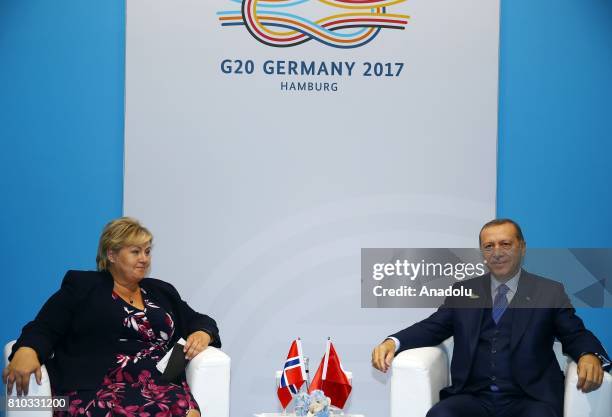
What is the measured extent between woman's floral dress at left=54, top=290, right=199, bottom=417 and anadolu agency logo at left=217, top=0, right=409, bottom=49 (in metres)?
1.82

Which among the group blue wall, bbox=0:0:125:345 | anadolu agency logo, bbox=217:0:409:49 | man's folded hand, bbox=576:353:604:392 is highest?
anadolu agency logo, bbox=217:0:409:49

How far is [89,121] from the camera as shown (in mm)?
5320

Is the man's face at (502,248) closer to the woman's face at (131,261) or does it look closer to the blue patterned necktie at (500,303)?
the blue patterned necktie at (500,303)

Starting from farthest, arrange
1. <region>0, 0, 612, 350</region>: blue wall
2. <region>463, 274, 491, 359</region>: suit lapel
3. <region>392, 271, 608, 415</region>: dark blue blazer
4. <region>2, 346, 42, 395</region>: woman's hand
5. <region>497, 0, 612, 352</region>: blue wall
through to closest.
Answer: <region>497, 0, 612, 352</region>: blue wall < <region>0, 0, 612, 350</region>: blue wall < <region>463, 274, 491, 359</region>: suit lapel < <region>392, 271, 608, 415</region>: dark blue blazer < <region>2, 346, 42, 395</region>: woman's hand

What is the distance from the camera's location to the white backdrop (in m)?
5.35

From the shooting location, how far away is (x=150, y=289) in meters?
4.58

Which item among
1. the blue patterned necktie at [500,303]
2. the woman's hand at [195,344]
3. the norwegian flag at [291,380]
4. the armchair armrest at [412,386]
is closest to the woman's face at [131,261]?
the woman's hand at [195,344]

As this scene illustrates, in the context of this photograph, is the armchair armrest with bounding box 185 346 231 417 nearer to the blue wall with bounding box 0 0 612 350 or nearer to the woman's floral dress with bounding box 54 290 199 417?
the woman's floral dress with bounding box 54 290 199 417

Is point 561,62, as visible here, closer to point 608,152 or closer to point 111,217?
point 608,152

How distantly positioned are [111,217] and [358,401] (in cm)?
192

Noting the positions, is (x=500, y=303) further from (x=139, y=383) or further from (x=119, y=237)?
(x=119, y=237)

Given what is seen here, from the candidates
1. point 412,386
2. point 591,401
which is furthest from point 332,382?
point 591,401

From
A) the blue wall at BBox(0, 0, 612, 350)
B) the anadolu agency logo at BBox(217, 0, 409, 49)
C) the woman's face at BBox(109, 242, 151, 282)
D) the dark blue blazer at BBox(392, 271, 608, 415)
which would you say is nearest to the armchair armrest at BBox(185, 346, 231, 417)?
the woman's face at BBox(109, 242, 151, 282)

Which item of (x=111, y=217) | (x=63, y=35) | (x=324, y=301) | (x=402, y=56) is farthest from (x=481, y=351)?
(x=63, y=35)
